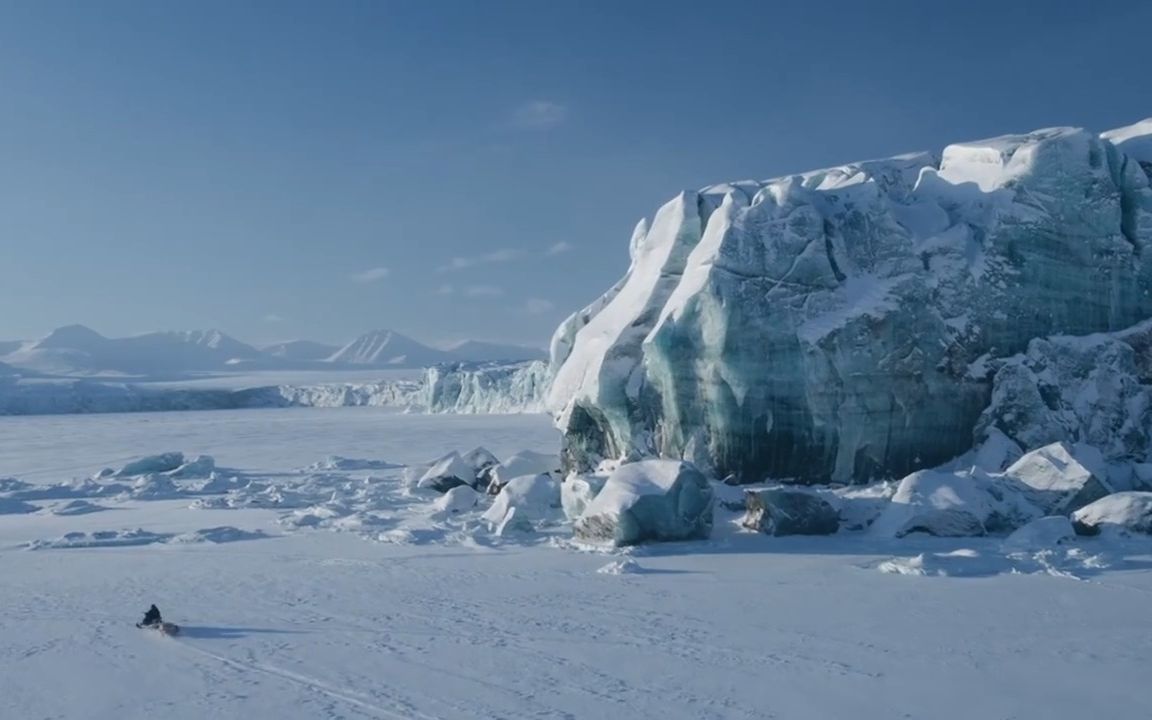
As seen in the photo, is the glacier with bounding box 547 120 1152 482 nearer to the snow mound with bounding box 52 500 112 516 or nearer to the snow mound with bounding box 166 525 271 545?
the snow mound with bounding box 166 525 271 545

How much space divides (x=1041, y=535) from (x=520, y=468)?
648cm

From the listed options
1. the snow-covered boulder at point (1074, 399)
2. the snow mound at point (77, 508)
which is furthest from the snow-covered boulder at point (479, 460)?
the snow-covered boulder at point (1074, 399)

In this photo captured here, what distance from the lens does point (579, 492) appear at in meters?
9.23

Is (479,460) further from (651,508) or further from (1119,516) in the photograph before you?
(1119,516)

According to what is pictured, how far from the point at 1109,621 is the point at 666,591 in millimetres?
2643

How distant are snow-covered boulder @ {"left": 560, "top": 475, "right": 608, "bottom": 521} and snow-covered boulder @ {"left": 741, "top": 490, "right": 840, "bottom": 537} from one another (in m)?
1.43

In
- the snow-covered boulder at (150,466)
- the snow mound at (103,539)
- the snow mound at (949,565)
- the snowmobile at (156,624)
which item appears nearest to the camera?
the snowmobile at (156,624)

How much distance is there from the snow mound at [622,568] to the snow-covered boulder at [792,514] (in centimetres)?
167

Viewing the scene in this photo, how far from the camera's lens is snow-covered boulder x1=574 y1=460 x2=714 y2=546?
831 cm

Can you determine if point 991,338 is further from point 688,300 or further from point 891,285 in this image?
point 688,300

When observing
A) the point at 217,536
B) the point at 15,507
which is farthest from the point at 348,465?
the point at 217,536

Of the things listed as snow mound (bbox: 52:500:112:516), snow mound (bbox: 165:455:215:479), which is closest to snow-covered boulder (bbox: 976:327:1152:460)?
snow mound (bbox: 52:500:112:516)

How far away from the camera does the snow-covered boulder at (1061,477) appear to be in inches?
348

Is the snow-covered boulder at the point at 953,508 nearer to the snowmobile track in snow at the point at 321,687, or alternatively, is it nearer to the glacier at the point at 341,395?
the snowmobile track in snow at the point at 321,687
